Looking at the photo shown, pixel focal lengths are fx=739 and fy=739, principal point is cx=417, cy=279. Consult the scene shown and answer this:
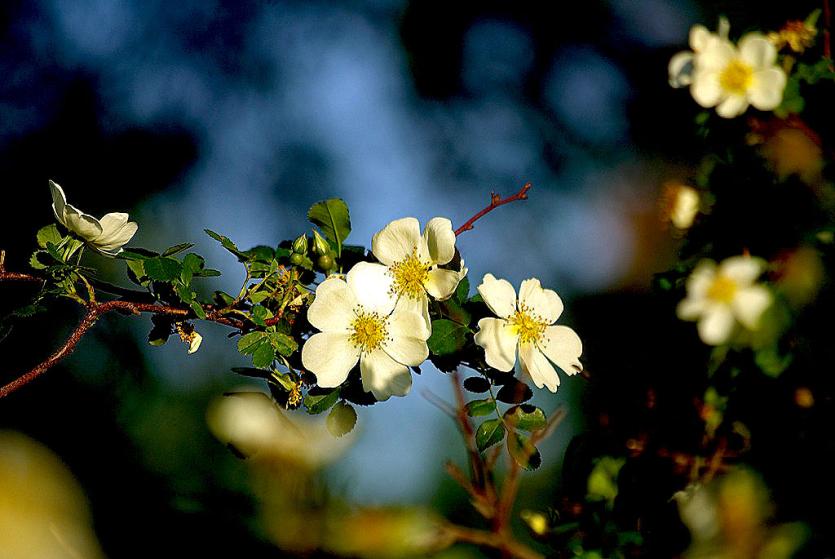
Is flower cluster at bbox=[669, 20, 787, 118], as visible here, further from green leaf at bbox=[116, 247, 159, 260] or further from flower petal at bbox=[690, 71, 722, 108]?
green leaf at bbox=[116, 247, 159, 260]

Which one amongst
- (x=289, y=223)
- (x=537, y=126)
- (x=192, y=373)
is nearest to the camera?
(x=192, y=373)

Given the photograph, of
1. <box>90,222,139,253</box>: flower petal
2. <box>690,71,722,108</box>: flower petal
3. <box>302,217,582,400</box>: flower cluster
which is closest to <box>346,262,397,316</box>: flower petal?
<box>302,217,582,400</box>: flower cluster

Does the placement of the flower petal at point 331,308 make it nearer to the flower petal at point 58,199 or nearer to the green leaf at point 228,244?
the green leaf at point 228,244

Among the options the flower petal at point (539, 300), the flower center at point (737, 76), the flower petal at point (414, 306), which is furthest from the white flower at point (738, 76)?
the flower petal at point (414, 306)

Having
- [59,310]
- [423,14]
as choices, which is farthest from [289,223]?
[423,14]

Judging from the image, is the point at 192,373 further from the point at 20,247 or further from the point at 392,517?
the point at 20,247
